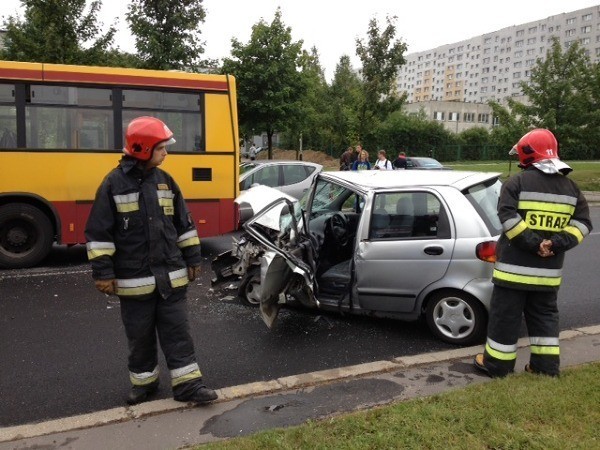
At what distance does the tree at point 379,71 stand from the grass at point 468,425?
19.4m

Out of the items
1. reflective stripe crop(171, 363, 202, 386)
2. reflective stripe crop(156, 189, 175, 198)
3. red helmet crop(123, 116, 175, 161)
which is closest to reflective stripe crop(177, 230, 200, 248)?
reflective stripe crop(156, 189, 175, 198)

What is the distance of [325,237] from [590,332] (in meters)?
2.68

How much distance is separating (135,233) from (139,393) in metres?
1.13

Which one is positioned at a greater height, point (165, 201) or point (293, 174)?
point (293, 174)

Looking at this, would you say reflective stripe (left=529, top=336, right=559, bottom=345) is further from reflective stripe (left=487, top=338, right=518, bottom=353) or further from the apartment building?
the apartment building

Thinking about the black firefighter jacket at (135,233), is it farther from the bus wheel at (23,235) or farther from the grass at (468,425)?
the bus wheel at (23,235)

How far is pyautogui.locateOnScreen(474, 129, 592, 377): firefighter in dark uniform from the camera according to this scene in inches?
146

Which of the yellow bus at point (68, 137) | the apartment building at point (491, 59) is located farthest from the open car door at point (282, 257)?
the apartment building at point (491, 59)

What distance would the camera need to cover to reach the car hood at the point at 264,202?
534 cm

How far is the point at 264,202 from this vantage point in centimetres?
574

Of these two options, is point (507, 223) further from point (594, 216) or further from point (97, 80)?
point (594, 216)

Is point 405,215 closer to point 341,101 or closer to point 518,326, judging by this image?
point 518,326

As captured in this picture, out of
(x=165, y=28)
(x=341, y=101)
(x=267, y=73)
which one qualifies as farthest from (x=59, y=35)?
(x=341, y=101)

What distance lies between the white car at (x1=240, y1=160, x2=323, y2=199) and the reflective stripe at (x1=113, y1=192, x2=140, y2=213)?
8.29m
